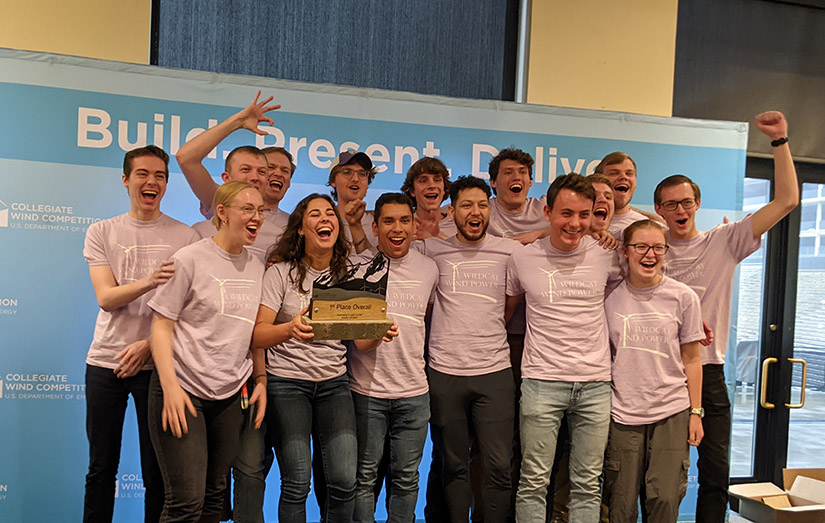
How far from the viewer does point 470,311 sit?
9.96ft

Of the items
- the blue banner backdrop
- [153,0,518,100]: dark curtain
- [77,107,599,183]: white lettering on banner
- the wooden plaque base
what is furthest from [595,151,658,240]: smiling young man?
the wooden plaque base

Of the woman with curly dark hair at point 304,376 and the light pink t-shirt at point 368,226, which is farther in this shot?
the light pink t-shirt at point 368,226

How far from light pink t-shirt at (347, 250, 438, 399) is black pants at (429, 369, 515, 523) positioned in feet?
0.45

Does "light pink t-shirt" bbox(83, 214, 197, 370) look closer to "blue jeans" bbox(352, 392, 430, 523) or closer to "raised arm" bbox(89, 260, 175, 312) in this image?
"raised arm" bbox(89, 260, 175, 312)

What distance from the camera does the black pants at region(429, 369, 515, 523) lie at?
118 inches

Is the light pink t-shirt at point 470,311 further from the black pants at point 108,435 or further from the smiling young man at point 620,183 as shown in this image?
the black pants at point 108,435

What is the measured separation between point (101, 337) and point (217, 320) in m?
0.80

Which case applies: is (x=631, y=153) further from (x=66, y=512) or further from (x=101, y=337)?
(x=66, y=512)

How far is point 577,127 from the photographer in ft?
13.4

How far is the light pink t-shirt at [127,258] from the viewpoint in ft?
9.72

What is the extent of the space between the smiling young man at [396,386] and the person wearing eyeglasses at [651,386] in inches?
37.7

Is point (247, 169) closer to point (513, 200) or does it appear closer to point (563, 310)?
point (513, 200)

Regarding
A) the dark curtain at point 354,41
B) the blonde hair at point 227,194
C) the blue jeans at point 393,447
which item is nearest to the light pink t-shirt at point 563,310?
the blue jeans at point 393,447

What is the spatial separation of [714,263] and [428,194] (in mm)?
1600
